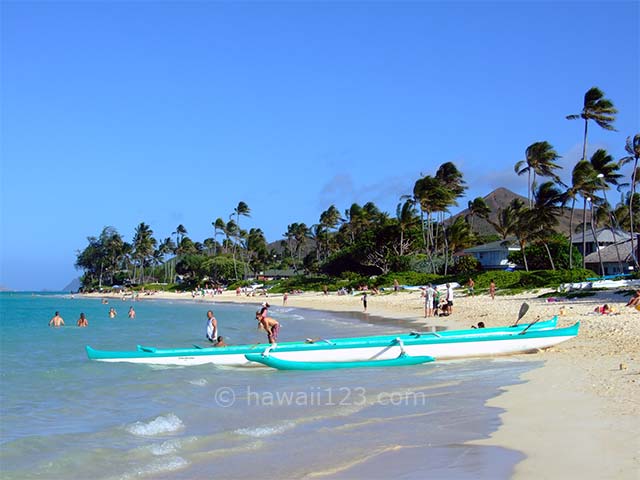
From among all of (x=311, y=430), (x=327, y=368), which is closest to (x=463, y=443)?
(x=311, y=430)

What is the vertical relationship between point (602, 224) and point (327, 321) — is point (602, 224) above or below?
above

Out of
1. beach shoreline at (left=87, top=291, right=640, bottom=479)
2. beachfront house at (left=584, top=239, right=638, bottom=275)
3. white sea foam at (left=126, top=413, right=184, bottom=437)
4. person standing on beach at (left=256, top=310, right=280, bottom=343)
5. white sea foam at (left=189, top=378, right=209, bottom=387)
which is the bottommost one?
white sea foam at (left=126, top=413, right=184, bottom=437)

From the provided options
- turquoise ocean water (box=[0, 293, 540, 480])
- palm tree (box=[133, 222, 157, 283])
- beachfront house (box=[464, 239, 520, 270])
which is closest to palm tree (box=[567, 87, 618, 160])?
beachfront house (box=[464, 239, 520, 270])

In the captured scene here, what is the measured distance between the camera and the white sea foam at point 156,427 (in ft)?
29.2

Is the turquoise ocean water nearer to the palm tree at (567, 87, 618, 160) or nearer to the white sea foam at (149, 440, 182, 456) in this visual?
the white sea foam at (149, 440, 182, 456)

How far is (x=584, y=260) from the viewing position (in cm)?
4931

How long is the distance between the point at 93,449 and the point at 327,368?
6.33 metres

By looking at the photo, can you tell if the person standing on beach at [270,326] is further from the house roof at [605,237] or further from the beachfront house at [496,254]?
the beachfront house at [496,254]

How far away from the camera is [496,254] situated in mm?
61531

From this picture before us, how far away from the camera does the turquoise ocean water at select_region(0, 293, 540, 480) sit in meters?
7.00

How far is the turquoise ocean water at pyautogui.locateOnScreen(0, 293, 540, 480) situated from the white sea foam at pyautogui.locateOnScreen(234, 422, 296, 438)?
2 cm

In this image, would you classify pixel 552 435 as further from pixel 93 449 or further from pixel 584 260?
pixel 584 260

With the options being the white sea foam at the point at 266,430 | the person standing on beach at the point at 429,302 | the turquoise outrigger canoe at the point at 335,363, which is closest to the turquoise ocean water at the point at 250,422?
the white sea foam at the point at 266,430

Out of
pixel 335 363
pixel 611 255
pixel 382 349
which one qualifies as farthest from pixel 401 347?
pixel 611 255
